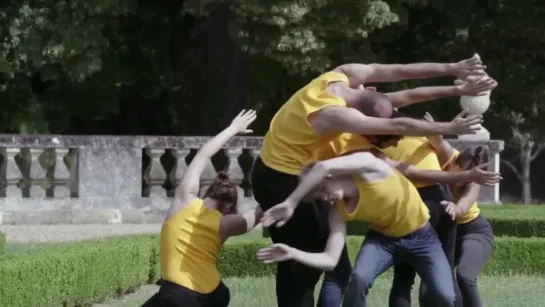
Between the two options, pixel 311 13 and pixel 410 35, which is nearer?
pixel 311 13

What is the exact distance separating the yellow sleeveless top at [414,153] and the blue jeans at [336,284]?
0.87 m

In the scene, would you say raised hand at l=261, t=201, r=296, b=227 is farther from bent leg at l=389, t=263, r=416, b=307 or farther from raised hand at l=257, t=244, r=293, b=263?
bent leg at l=389, t=263, r=416, b=307

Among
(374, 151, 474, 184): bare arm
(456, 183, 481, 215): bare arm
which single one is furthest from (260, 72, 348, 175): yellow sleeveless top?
(456, 183, 481, 215): bare arm

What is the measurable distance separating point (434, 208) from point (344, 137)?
3.61 ft

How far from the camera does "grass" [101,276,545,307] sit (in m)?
9.88

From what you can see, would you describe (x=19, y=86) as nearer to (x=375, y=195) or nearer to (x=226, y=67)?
(x=226, y=67)

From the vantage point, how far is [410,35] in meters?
23.3

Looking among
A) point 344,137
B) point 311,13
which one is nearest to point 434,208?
point 344,137

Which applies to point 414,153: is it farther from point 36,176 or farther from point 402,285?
point 36,176

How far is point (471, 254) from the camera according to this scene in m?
8.00

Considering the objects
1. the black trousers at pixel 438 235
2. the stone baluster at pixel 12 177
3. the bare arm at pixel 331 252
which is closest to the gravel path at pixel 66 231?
the stone baluster at pixel 12 177

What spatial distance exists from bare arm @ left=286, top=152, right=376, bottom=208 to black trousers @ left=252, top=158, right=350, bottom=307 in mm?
316

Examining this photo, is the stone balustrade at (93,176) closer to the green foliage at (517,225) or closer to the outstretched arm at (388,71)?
the green foliage at (517,225)

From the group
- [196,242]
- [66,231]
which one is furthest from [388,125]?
[66,231]
